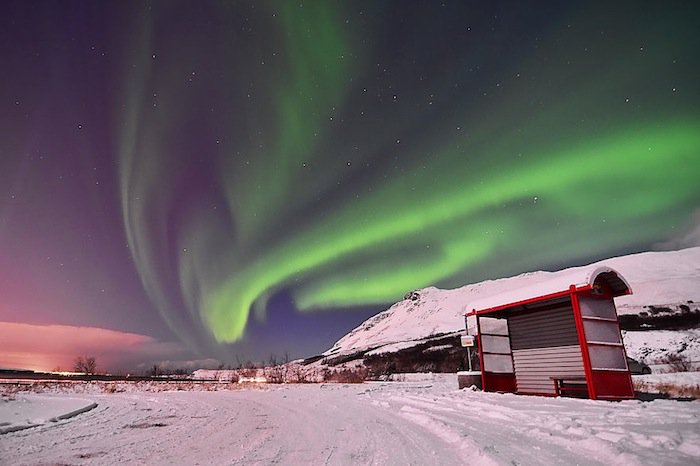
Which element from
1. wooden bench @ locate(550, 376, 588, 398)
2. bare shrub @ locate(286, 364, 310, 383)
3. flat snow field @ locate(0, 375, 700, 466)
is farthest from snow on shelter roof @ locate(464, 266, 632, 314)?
bare shrub @ locate(286, 364, 310, 383)

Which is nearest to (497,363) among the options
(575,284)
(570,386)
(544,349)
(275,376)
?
(544,349)

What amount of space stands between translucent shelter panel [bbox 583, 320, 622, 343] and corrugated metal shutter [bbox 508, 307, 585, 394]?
103 cm

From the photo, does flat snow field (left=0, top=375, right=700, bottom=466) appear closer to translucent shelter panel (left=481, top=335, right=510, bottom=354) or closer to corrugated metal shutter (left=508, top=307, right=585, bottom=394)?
corrugated metal shutter (left=508, top=307, right=585, bottom=394)

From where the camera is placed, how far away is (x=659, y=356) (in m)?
43.9

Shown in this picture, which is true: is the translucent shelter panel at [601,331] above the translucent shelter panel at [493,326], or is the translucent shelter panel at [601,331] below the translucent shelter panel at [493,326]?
below

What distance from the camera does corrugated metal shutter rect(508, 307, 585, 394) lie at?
15250mm

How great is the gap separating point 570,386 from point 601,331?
2.70 meters

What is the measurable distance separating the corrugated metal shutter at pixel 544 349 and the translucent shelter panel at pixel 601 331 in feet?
3.38

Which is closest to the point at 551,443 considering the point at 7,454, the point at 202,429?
the point at 202,429

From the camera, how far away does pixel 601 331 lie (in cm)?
1421

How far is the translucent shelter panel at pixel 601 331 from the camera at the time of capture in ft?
45.5

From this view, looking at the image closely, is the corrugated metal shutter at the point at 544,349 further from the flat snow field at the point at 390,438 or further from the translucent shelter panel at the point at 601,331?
the flat snow field at the point at 390,438

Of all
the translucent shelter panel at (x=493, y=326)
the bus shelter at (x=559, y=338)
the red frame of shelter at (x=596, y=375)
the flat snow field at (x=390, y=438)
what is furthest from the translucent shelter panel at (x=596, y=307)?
the translucent shelter panel at (x=493, y=326)

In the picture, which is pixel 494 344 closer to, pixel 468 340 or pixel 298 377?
pixel 468 340
